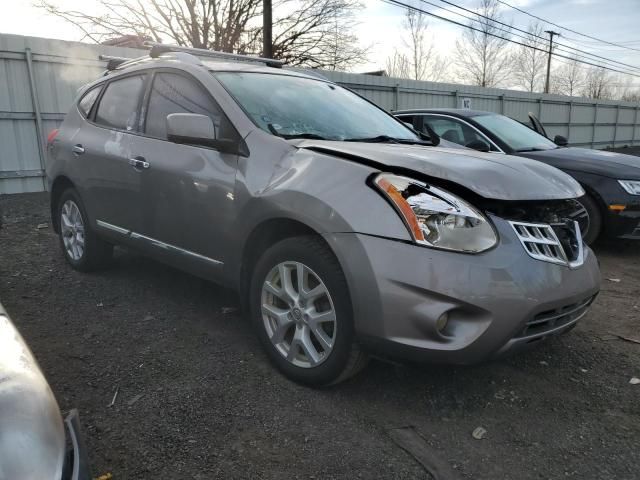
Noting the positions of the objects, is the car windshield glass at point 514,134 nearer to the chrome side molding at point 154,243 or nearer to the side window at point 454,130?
the side window at point 454,130

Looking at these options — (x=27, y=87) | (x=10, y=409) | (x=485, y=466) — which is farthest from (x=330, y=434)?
(x=27, y=87)

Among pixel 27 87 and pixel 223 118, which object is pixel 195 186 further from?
pixel 27 87

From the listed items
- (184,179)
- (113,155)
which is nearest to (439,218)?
(184,179)

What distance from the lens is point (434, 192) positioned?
2.51 meters

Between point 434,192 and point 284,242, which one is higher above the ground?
point 434,192

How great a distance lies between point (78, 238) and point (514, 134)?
5082mm

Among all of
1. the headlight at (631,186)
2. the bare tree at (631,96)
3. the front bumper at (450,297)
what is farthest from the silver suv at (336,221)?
the bare tree at (631,96)

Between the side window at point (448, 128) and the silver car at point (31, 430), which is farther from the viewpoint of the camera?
the side window at point (448, 128)

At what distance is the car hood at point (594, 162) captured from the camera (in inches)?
223

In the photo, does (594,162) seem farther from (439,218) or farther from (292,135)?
(439,218)

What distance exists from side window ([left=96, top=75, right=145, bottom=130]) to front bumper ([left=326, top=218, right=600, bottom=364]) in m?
2.41

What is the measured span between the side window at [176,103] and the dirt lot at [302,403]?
1.34 meters

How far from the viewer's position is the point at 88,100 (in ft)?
15.7

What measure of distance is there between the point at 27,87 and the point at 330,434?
32.6 feet
